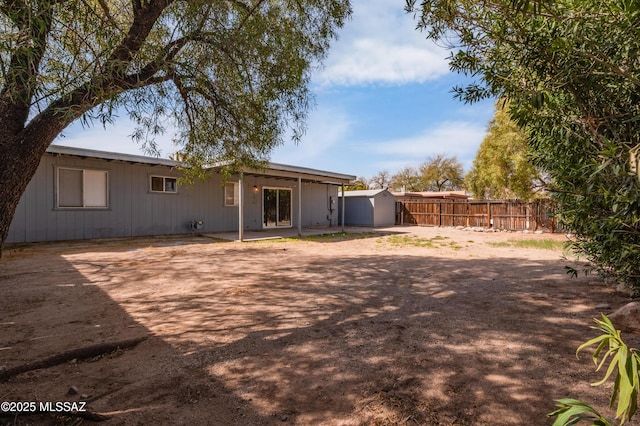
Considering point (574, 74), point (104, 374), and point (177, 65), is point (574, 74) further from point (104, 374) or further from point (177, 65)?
point (104, 374)

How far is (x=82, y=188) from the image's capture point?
10.3 meters

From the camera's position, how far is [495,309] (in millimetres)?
4160

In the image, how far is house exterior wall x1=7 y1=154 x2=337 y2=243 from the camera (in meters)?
9.35

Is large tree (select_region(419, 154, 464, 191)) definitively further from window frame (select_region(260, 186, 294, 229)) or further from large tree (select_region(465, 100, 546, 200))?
window frame (select_region(260, 186, 294, 229))

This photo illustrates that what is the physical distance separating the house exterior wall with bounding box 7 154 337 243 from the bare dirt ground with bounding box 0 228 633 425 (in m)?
3.47

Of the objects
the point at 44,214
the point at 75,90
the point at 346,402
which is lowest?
the point at 346,402

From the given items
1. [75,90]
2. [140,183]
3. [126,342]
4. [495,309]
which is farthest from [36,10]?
[140,183]

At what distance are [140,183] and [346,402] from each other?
11435 millimetres

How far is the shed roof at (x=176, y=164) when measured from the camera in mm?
9302

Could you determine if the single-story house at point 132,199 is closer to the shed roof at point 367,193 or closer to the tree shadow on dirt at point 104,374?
the shed roof at point 367,193

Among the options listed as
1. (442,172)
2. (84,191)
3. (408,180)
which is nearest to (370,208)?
(84,191)

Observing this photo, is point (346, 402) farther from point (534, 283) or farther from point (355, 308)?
point (534, 283)

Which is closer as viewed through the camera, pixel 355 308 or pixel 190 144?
pixel 355 308

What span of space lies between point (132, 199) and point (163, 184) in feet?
3.96
